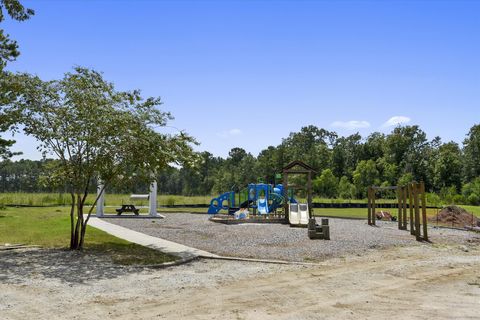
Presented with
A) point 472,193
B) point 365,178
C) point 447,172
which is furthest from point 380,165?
point 472,193

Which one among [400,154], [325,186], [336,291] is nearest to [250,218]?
[336,291]

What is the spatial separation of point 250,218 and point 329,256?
11.5m

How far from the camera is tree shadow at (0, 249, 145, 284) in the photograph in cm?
949

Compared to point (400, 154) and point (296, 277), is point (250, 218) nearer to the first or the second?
point (296, 277)

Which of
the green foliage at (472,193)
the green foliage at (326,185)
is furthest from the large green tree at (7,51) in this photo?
the green foliage at (326,185)

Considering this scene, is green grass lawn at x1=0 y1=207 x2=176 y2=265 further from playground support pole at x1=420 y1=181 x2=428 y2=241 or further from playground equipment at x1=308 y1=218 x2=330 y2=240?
playground support pole at x1=420 y1=181 x2=428 y2=241

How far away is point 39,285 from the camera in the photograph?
8.71 meters

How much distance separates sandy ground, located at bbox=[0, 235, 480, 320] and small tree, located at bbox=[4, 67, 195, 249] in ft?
8.19

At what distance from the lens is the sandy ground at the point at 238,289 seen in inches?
274

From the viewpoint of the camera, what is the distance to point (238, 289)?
8.50m

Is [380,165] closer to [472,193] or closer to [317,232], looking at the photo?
[472,193]

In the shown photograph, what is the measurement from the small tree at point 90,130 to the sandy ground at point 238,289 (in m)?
2.50

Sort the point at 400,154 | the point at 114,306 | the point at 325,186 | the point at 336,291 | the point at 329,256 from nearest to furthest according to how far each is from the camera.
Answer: the point at 114,306, the point at 336,291, the point at 329,256, the point at 325,186, the point at 400,154

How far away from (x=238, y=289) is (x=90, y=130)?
6426mm
